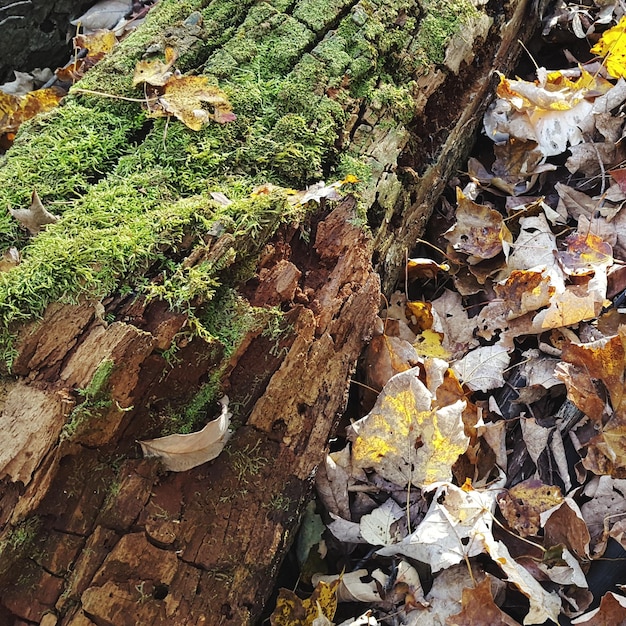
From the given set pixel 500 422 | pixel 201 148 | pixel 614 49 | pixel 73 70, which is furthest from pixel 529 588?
pixel 73 70

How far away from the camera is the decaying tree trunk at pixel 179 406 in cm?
170

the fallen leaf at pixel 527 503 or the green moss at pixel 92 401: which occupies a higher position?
the green moss at pixel 92 401

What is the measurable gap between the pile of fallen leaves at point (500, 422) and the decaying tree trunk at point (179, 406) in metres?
0.26

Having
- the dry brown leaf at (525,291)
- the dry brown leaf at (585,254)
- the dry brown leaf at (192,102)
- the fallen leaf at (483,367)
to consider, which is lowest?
the fallen leaf at (483,367)

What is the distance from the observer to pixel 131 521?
1.77 metres

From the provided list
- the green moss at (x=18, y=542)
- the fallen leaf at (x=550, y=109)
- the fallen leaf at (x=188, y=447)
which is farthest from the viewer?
the fallen leaf at (x=550, y=109)

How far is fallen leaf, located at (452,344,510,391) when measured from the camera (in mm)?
2449

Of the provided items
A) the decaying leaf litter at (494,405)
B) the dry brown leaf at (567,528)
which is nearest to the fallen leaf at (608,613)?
the decaying leaf litter at (494,405)

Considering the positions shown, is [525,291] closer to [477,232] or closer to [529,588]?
[477,232]

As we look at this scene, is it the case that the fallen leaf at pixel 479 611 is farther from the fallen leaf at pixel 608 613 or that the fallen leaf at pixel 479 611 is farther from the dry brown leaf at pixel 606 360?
the dry brown leaf at pixel 606 360

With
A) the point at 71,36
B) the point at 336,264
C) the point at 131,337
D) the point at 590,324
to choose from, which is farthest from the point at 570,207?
the point at 71,36

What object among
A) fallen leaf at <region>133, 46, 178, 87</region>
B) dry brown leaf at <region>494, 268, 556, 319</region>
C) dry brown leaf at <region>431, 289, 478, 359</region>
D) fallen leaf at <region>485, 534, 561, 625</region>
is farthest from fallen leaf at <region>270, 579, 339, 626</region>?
fallen leaf at <region>133, 46, 178, 87</region>

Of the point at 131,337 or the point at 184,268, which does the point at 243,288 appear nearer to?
the point at 184,268

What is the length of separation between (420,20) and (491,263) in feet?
4.02
